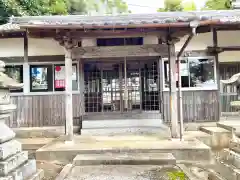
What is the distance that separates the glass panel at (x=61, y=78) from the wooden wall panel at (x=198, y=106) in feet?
11.0

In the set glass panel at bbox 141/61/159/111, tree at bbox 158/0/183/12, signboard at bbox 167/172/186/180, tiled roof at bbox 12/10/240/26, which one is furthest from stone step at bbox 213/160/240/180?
tree at bbox 158/0/183/12

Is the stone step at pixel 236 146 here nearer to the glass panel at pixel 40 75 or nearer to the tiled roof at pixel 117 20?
the tiled roof at pixel 117 20

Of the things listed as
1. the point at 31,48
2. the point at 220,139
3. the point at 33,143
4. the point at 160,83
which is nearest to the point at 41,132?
the point at 33,143

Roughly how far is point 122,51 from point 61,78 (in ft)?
10.1

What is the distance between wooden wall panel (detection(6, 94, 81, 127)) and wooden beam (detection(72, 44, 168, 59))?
7.74 ft

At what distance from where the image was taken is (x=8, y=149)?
4.41 m

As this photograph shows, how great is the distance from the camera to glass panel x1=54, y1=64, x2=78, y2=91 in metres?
10.0

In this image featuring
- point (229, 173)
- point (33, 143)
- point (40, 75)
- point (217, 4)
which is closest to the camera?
point (229, 173)

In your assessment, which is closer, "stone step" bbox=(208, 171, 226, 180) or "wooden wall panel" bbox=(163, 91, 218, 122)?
"stone step" bbox=(208, 171, 226, 180)

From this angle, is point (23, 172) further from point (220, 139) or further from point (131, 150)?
point (220, 139)

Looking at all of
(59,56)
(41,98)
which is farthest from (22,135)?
(59,56)

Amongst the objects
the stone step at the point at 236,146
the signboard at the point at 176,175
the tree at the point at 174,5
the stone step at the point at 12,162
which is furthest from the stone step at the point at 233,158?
the tree at the point at 174,5

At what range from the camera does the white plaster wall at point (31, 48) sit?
10.0 meters

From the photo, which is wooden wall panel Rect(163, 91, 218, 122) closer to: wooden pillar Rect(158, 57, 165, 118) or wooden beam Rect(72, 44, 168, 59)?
wooden pillar Rect(158, 57, 165, 118)
